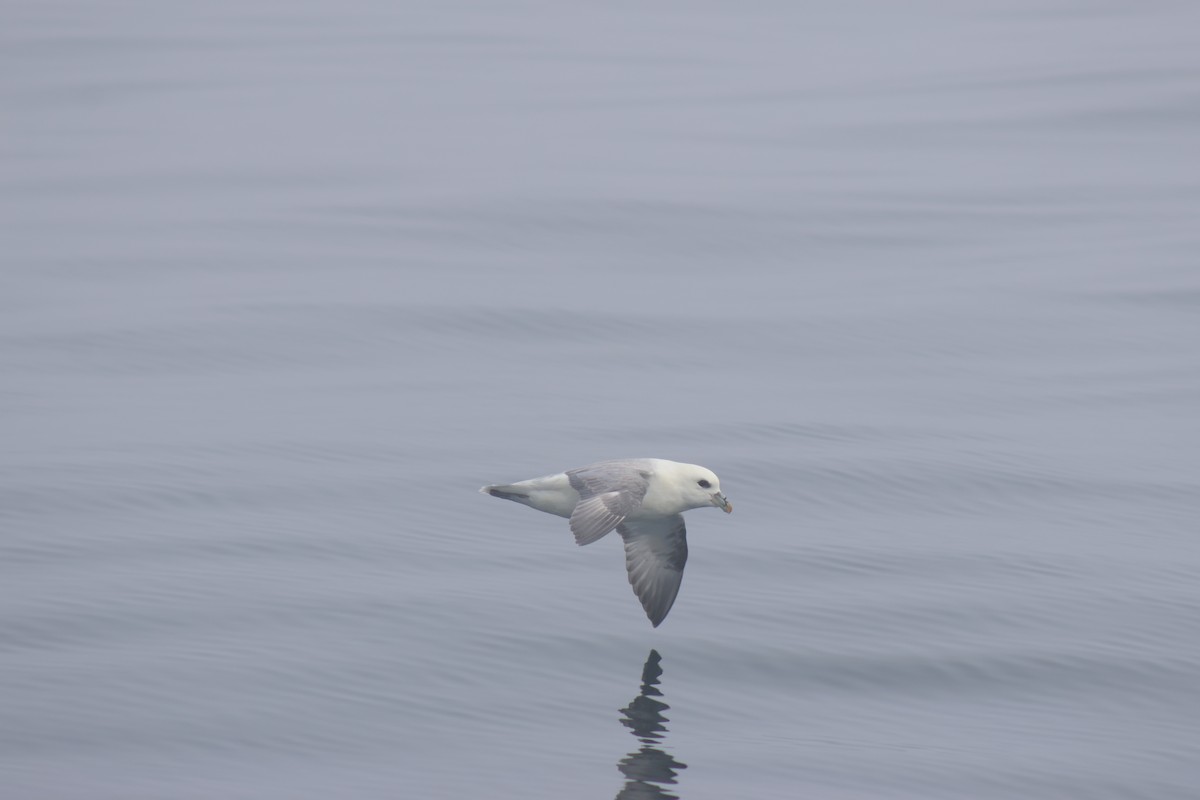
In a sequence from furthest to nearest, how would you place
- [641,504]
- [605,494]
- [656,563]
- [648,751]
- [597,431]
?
[597,431] → [656,563] → [641,504] → [605,494] → [648,751]

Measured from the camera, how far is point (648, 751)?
1566cm

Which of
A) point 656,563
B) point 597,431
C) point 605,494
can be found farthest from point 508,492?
point 597,431

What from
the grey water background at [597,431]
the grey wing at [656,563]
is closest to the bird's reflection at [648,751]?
the grey water background at [597,431]

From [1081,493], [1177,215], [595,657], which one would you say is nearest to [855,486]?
[1081,493]

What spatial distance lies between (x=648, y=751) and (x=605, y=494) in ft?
8.26

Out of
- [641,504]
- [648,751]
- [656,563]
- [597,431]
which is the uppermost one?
[597,431]

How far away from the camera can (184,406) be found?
2702cm

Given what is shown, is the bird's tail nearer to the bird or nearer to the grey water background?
the bird

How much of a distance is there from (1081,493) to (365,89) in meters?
40.9

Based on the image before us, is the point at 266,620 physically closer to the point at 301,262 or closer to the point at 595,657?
the point at 595,657

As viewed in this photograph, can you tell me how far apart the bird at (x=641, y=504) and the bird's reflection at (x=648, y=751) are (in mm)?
875

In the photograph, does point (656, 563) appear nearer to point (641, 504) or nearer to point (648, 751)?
point (641, 504)

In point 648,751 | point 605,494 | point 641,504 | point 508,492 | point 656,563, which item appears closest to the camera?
point 648,751

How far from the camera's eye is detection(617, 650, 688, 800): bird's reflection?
48.8 feet
